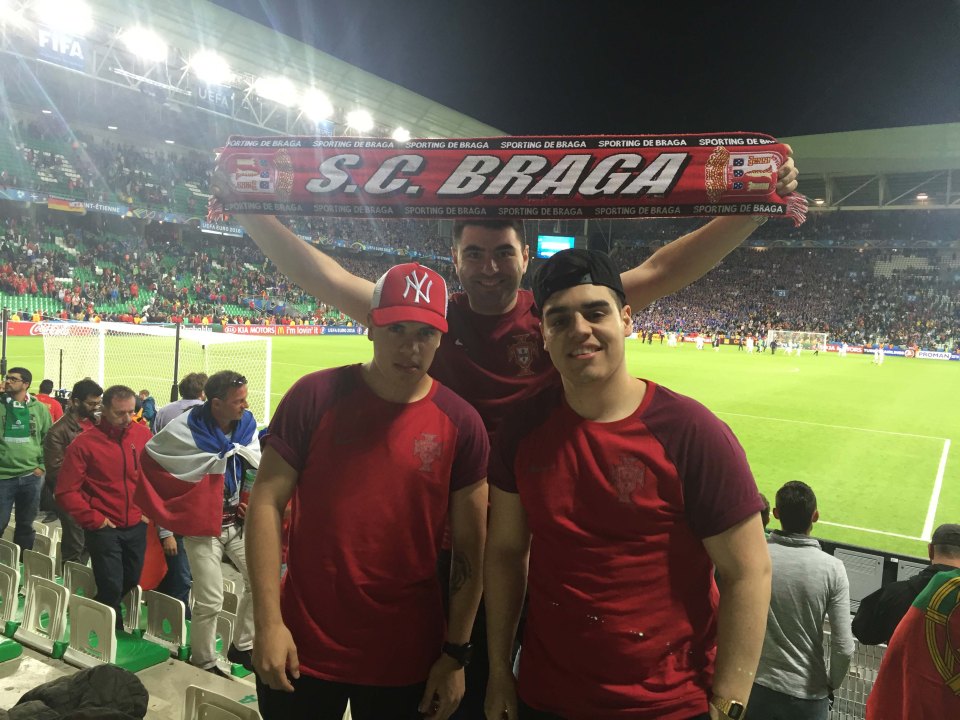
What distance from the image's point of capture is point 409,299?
7.02 feet

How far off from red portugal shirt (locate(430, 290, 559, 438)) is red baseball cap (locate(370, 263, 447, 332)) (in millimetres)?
550

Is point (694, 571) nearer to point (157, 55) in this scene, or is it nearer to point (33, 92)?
point (157, 55)

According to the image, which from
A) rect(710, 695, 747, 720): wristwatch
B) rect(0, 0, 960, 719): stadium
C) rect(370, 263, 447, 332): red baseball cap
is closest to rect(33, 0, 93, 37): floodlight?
rect(0, 0, 960, 719): stadium

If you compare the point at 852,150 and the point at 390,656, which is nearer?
the point at 390,656

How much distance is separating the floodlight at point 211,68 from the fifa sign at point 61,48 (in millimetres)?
4322

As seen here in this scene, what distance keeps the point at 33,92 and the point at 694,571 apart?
143 ft

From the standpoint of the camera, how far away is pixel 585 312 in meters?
1.90

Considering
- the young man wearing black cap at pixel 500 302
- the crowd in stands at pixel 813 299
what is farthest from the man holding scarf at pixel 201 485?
the crowd in stands at pixel 813 299

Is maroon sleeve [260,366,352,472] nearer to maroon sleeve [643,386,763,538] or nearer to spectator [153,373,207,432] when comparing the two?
maroon sleeve [643,386,763,538]

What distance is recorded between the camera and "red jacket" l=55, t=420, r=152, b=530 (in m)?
5.32

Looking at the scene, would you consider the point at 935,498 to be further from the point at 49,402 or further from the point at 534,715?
the point at 49,402

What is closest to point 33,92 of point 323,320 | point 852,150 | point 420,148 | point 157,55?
point 157,55

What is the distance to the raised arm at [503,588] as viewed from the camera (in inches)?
80.4

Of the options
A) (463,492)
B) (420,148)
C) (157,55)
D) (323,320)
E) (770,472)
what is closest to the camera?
Result: (463,492)
